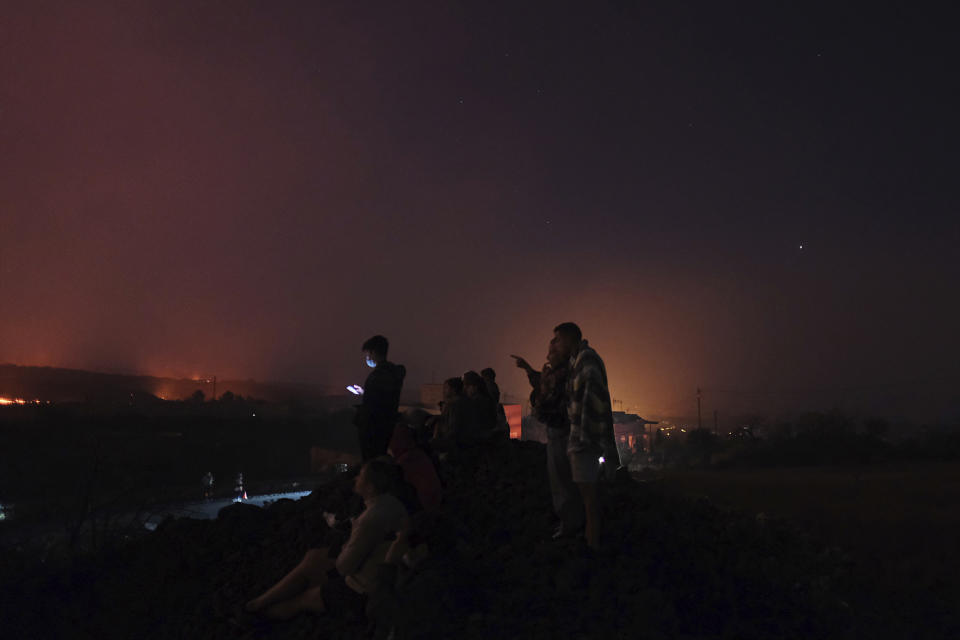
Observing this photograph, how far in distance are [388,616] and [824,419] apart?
56302 mm

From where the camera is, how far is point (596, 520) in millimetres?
6387

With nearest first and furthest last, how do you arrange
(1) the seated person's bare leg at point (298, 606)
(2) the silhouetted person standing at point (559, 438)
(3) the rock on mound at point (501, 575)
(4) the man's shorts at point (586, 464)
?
1. (3) the rock on mound at point (501, 575)
2. (1) the seated person's bare leg at point (298, 606)
3. (4) the man's shorts at point (586, 464)
4. (2) the silhouetted person standing at point (559, 438)

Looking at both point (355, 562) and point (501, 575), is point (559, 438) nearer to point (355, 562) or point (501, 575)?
point (501, 575)

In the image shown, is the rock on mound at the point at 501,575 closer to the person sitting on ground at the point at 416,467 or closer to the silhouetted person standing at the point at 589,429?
the person sitting on ground at the point at 416,467

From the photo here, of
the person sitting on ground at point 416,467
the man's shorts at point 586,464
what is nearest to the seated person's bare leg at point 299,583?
the person sitting on ground at point 416,467

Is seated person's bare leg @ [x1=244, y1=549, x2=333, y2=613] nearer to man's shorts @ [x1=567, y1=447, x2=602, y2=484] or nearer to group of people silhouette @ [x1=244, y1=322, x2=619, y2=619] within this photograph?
group of people silhouette @ [x1=244, y1=322, x2=619, y2=619]

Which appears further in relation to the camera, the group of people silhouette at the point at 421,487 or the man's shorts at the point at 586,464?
the man's shorts at the point at 586,464

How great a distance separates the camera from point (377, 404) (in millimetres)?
8461

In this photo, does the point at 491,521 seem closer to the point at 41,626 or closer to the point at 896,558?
the point at 41,626

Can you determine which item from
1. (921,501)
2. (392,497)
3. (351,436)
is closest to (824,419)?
(921,501)

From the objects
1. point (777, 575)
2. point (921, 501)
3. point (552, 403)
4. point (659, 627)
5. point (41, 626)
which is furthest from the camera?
point (921, 501)

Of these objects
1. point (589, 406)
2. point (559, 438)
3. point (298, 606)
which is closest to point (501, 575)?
point (559, 438)

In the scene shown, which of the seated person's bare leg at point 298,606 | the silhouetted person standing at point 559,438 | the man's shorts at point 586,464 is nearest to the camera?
the seated person's bare leg at point 298,606

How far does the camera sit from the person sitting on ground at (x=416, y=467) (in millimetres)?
6574
